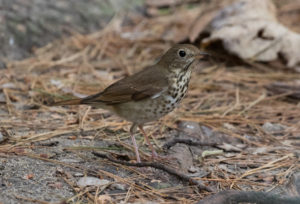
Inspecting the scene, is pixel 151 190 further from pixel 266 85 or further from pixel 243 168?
pixel 266 85

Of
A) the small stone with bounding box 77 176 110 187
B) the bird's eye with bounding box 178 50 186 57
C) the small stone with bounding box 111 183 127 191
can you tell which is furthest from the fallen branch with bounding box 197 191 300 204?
the bird's eye with bounding box 178 50 186 57

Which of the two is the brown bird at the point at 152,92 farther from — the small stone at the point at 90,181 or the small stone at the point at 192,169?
the small stone at the point at 90,181

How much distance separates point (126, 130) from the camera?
14.4 feet

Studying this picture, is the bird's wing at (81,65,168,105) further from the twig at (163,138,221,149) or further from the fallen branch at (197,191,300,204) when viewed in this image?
the fallen branch at (197,191,300,204)

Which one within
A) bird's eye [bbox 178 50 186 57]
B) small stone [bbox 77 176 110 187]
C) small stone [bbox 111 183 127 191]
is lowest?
small stone [bbox 111 183 127 191]

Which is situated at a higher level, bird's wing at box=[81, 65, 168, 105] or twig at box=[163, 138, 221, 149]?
bird's wing at box=[81, 65, 168, 105]

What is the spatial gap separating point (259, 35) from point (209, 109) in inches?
62.9

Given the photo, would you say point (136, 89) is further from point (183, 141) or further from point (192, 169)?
point (192, 169)

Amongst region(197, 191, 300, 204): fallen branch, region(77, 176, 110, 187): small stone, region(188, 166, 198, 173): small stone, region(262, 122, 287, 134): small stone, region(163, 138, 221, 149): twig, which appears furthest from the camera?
region(262, 122, 287, 134): small stone

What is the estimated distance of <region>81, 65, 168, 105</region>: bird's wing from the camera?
3695mm

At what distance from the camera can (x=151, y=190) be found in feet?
10.1

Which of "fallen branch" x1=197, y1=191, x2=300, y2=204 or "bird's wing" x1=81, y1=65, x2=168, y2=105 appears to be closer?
"fallen branch" x1=197, y1=191, x2=300, y2=204

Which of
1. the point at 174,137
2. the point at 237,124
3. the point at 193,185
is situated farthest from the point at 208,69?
the point at 193,185

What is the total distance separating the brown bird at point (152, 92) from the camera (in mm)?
3658
